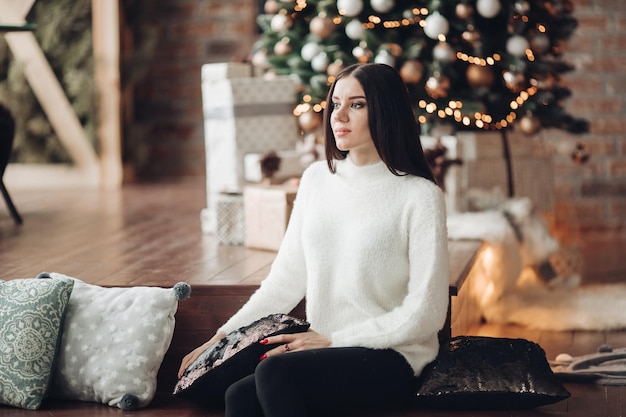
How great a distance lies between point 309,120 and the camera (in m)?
4.51

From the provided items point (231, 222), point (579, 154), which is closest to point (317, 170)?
point (231, 222)

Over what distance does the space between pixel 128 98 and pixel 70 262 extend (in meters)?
3.44

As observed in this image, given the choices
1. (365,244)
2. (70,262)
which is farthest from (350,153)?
(70,262)

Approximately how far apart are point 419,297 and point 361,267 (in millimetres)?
166

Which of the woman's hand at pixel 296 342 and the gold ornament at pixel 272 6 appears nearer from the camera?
the woman's hand at pixel 296 342

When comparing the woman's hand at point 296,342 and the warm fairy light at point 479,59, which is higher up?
the warm fairy light at point 479,59

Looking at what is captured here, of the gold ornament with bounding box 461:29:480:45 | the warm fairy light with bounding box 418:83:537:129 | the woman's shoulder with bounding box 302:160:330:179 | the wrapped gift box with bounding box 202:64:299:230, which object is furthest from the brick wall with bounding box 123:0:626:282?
the woman's shoulder with bounding box 302:160:330:179

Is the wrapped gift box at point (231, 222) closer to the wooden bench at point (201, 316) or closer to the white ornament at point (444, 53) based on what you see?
the wooden bench at point (201, 316)

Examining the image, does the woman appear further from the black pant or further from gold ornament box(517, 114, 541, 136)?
gold ornament box(517, 114, 541, 136)

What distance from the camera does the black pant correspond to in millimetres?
2262

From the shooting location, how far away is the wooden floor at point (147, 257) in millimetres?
2689

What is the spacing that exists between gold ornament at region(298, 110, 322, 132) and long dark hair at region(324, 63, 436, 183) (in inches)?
79.9

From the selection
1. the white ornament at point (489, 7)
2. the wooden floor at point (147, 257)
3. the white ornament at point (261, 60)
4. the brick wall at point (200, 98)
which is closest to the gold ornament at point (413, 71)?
the white ornament at point (489, 7)

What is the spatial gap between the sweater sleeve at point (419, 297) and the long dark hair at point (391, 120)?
10 centimetres
